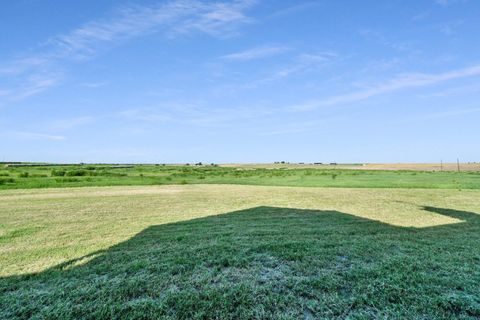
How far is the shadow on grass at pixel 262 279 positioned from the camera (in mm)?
3367

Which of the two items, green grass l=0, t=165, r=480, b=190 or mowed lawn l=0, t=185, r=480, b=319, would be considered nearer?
mowed lawn l=0, t=185, r=480, b=319

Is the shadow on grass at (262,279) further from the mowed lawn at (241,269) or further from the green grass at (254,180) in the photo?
the green grass at (254,180)

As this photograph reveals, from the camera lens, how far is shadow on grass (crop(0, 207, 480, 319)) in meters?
3.37

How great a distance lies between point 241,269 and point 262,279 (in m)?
0.53

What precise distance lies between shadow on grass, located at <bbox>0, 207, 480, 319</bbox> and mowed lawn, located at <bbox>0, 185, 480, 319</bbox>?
18mm

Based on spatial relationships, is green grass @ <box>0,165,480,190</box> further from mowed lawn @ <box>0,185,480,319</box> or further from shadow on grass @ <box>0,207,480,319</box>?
shadow on grass @ <box>0,207,480,319</box>

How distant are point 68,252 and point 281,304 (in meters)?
4.57

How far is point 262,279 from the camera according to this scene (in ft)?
14.0

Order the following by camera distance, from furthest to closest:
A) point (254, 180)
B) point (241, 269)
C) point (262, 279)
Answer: point (254, 180)
point (241, 269)
point (262, 279)

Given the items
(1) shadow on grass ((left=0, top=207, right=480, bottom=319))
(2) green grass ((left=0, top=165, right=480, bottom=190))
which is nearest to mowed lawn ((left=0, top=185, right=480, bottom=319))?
(1) shadow on grass ((left=0, top=207, right=480, bottom=319))

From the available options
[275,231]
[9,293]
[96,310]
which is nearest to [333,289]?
[96,310]

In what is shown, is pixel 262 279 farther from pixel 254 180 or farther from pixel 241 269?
pixel 254 180

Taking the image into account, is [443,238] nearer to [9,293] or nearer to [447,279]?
[447,279]

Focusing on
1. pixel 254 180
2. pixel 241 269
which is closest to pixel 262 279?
pixel 241 269
